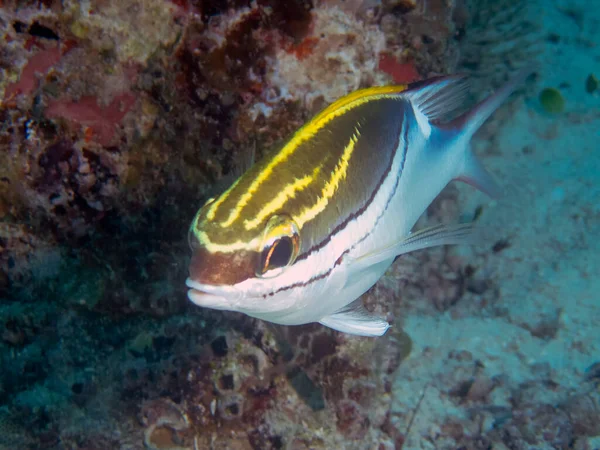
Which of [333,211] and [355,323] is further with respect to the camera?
[355,323]

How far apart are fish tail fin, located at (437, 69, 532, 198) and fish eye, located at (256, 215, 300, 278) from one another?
4.89ft

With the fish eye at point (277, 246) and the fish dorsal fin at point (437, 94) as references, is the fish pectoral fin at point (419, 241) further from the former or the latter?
the fish dorsal fin at point (437, 94)

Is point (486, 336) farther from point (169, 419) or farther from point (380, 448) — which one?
point (169, 419)

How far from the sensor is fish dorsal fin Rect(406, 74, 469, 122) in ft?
7.92

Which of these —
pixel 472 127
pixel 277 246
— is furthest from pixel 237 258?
pixel 472 127

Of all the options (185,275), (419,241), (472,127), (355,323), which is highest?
(472,127)

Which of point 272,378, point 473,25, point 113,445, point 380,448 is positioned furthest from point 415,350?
point 473,25

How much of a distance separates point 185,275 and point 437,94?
232cm

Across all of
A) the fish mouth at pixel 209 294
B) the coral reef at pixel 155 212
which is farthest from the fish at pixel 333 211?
the coral reef at pixel 155 212

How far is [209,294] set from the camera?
1.51 metres

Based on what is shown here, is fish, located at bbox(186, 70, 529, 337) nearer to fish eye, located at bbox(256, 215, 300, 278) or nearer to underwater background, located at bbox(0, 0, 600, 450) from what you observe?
fish eye, located at bbox(256, 215, 300, 278)

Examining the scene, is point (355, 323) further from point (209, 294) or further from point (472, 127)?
point (472, 127)

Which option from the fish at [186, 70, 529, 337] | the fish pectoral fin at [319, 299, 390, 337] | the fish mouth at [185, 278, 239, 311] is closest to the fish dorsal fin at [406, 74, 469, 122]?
the fish at [186, 70, 529, 337]

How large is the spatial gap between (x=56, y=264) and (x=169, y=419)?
1561 mm
